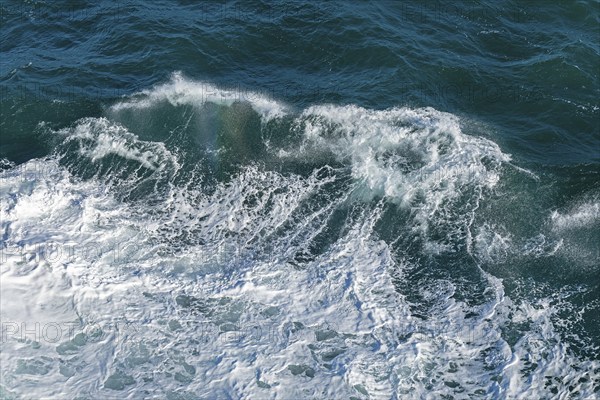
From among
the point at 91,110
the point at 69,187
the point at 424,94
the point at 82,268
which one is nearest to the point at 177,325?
the point at 82,268

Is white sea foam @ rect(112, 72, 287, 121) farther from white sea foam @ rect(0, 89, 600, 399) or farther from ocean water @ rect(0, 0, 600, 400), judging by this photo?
white sea foam @ rect(0, 89, 600, 399)

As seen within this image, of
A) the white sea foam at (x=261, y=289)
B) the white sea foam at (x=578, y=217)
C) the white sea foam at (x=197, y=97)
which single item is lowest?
the white sea foam at (x=261, y=289)

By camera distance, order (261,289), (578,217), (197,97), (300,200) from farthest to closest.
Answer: (197,97) < (300,200) < (578,217) < (261,289)

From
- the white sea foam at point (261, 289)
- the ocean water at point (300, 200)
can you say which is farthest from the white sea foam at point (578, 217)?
the white sea foam at point (261, 289)

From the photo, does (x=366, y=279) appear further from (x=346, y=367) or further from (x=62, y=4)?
(x=62, y=4)

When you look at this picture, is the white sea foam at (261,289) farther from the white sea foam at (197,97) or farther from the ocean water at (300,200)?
the white sea foam at (197,97)

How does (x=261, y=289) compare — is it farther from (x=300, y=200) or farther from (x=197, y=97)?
(x=197, y=97)

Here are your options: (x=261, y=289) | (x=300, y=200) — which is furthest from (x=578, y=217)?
(x=261, y=289)

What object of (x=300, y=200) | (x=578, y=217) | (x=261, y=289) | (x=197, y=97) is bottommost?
(x=261, y=289)
